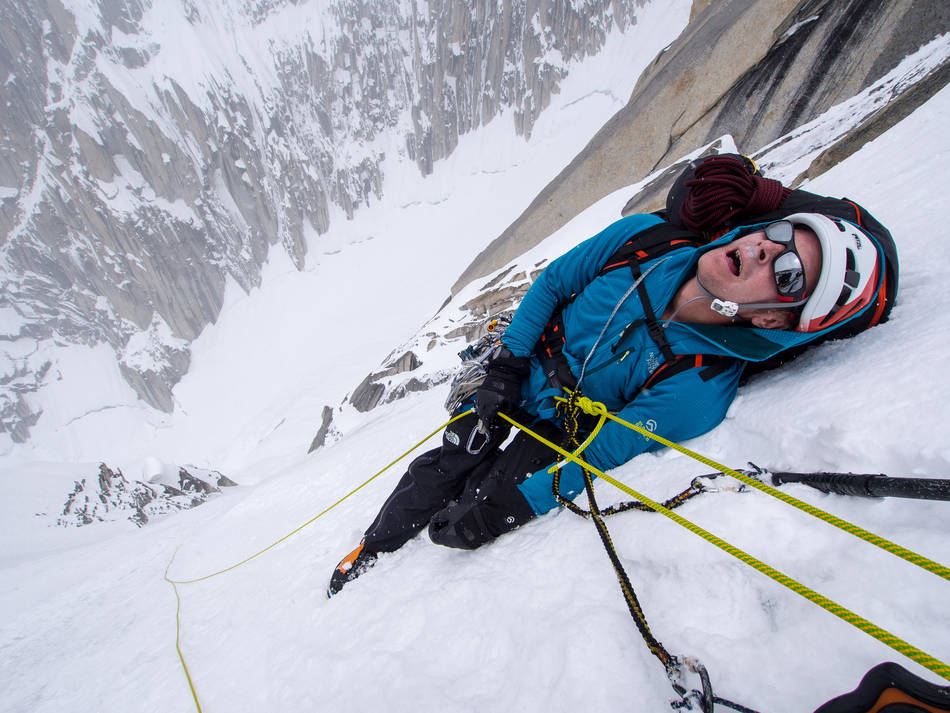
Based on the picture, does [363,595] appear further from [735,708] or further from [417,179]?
[417,179]

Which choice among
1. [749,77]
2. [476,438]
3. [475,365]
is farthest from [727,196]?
[749,77]

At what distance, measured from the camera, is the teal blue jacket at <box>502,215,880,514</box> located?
1.58m

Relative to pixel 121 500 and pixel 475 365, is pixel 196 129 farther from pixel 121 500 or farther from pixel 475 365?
pixel 475 365

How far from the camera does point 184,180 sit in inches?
1759

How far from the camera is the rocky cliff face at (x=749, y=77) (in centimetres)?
764

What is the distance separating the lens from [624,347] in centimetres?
186

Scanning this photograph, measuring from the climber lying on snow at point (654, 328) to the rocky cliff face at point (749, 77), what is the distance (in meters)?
3.96

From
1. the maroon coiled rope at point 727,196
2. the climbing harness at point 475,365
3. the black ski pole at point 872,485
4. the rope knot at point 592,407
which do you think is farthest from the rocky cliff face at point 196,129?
the black ski pole at point 872,485

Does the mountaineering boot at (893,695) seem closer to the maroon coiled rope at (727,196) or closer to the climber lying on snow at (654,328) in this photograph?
the climber lying on snow at (654,328)

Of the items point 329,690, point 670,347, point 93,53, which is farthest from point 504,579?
point 93,53

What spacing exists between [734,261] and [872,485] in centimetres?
96

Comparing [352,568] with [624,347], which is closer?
[624,347]

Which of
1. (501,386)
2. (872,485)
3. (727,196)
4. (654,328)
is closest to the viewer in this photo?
(872,485)

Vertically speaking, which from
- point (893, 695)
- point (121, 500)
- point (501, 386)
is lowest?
point (893, 695)
